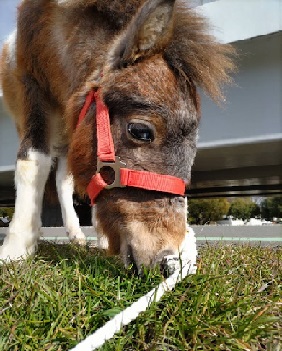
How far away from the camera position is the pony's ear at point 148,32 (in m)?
2.60

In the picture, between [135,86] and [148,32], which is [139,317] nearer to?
[135,86]

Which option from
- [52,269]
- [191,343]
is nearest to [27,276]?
[52,269]

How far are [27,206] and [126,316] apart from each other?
189 cm

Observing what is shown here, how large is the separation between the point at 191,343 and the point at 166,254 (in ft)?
2.26

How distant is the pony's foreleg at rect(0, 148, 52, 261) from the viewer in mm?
3164

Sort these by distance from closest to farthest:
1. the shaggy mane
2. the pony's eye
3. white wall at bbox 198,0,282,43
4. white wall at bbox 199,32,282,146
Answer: the pony's eye
the shaggy mane
white wall at bbox 198,0,282,43
white wall at bbox 199,32,282,146

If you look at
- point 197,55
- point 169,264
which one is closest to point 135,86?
point 197,55

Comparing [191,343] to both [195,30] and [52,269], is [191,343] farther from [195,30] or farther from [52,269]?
[195,30]

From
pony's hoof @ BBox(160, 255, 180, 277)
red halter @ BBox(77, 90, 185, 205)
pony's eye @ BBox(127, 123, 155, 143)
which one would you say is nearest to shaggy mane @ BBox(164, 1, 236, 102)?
pony's eye @ BBox(127, 123, 155, 143)

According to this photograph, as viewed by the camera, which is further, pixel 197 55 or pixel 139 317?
pixel 197 55

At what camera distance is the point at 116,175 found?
2457mm

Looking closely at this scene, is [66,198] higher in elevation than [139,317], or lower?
higher

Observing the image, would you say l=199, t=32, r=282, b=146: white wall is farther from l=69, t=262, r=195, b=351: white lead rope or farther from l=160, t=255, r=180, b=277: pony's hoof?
l=69, t=262, r=195, b=351: white lead rope

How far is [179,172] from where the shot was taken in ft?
8.19
